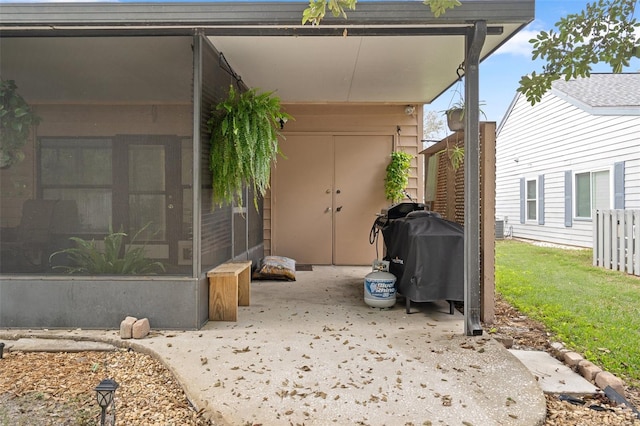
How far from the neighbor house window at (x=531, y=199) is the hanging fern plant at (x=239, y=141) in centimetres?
1051

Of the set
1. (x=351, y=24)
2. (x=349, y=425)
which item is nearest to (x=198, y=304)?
(x=349, y=425)

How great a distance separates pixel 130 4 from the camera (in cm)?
326

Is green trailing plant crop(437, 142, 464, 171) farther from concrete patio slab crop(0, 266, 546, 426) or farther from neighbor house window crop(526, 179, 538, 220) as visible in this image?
neighbor house window crop(526, 179, 538, 220)

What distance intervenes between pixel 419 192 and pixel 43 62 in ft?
17.1

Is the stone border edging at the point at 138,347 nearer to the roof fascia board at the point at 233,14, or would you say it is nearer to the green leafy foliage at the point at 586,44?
the roof fascia board at the point at 233,14

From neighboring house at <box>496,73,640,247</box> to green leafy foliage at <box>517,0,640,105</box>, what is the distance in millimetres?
6816

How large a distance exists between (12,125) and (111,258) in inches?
50.9

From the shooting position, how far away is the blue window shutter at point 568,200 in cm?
1024

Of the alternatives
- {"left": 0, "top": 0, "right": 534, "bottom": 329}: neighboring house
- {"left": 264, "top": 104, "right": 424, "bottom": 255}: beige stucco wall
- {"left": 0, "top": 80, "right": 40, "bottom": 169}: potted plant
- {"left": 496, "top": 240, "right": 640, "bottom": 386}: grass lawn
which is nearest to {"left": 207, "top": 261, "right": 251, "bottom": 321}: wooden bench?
{"left": 0, "top": 0, "right": 534, "bottom": 329}: neighboring house

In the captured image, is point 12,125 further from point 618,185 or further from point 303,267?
point 618,185

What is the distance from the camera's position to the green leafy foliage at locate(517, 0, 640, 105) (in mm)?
2602

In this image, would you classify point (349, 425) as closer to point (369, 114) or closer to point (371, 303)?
point (371, 303)

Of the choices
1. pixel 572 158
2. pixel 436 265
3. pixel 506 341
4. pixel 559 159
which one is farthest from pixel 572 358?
pixel 559 159

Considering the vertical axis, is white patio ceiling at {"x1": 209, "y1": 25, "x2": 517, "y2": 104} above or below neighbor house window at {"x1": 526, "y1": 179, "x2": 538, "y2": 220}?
above
